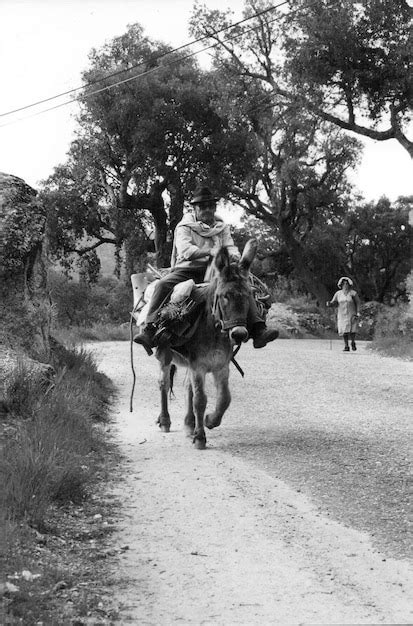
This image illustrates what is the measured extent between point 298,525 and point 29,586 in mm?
2296

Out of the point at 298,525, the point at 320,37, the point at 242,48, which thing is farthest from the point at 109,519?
the point at 242,48

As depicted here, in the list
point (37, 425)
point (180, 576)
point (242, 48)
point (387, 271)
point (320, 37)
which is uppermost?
point (242, 48)

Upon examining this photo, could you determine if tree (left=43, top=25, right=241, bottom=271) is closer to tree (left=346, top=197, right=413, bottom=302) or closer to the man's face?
tree (left=346, top=197, right=413, bottom=302)

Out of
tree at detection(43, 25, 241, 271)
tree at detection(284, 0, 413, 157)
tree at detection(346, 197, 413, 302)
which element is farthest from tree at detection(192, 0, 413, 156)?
tree at detection(346, 197, 413, 302)

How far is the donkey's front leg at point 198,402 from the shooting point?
371 inches

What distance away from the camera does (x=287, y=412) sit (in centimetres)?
1239

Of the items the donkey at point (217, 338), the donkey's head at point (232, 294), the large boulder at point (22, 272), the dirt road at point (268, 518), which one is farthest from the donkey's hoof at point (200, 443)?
the large boulder at point (22, 272)

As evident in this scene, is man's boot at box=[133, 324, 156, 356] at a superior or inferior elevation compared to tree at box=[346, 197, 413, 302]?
inferior

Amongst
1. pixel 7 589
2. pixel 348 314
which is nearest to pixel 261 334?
pixel 7 589

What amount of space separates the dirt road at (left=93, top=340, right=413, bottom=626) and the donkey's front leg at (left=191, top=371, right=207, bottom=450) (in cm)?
17

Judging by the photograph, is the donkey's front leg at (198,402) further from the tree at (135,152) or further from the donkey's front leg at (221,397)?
the tree at (135,152)

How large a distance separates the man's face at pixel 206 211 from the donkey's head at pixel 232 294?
4.15 feet

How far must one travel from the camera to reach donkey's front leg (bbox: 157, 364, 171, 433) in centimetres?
1080

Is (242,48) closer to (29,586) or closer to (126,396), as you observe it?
(126,396)
